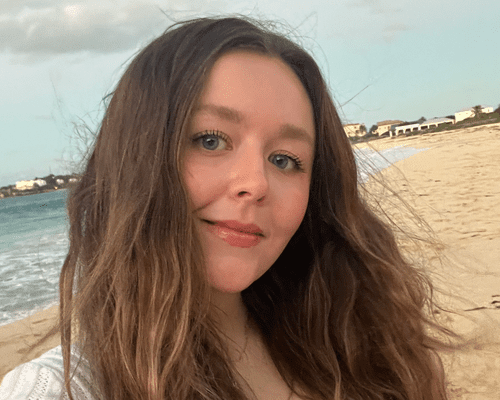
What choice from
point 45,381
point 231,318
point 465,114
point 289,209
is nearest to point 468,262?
point 231,318

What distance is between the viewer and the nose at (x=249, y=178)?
1.32 meters

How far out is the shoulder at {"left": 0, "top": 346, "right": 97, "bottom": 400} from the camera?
1.08 meters

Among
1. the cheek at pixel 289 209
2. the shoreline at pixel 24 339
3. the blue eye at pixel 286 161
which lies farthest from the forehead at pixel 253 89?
the shoreline at pixel 24 339

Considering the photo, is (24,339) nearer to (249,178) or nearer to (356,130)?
(356,130)

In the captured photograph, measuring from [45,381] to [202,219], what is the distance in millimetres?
546

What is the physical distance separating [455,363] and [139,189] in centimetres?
289

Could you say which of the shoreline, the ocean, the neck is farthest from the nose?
the shoreline

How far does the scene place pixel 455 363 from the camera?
3352 mm

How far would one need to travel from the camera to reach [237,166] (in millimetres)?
1345

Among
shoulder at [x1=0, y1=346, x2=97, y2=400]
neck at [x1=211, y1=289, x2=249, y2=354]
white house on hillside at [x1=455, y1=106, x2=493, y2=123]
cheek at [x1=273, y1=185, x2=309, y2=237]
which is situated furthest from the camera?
white house on hillside at [x1=455, y1=106, x2=493, y2=123]

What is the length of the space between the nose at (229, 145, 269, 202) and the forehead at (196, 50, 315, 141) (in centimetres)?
12

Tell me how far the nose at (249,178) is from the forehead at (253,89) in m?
0.12

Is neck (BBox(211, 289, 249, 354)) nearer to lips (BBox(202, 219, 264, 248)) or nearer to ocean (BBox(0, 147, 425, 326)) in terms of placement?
lips (BBox(202, 219, 264, 248))

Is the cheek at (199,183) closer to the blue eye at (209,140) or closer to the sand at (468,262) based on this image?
the blue eye at (209,140)
